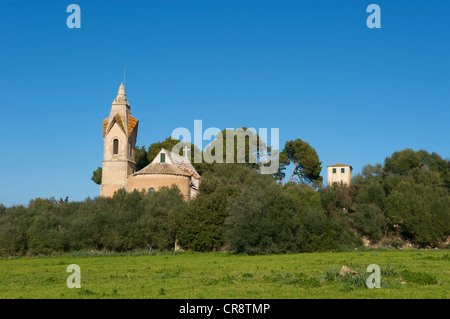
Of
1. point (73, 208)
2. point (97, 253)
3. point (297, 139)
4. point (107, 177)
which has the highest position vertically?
point (297, 139)

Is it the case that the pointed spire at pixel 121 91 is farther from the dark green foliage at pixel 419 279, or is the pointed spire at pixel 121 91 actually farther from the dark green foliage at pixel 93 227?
the dark green foliage at pixel 419 279

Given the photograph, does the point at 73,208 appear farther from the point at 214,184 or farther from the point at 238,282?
the point at 238,282

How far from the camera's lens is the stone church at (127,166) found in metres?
53.5

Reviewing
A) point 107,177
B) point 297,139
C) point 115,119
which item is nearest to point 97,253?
point 107,177

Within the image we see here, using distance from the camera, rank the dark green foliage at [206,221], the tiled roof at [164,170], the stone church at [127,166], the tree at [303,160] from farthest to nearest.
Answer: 1. the tree at [303,160]
2. the stone church at [127,166]
3. the tiled roof at [164,170]
4. the dark green foliage at [206,221]

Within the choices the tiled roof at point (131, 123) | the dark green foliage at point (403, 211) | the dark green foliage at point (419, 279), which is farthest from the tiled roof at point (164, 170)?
the dark green foliage at point (419, 279)

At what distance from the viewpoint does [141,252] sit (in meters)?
40.4

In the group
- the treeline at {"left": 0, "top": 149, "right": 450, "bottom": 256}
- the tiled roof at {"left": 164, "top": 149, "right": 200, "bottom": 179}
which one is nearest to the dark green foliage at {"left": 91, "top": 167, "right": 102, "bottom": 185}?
the tiled roof at {"left": 164, "top": 149, "right": 200, "bottom": 179}

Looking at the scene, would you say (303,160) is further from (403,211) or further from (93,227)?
(93,227)

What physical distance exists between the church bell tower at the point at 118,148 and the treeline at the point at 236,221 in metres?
8.09

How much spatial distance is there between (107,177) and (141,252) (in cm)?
1871

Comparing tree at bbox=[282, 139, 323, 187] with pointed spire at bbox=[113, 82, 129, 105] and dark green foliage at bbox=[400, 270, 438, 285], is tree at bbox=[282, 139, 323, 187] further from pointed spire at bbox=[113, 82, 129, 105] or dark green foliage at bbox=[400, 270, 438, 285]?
dark green foliage at bbox=[400, 270, 438, 285]

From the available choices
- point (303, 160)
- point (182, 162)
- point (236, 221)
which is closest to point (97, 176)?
point (182, 162)

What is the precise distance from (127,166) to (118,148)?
271 centimetres
